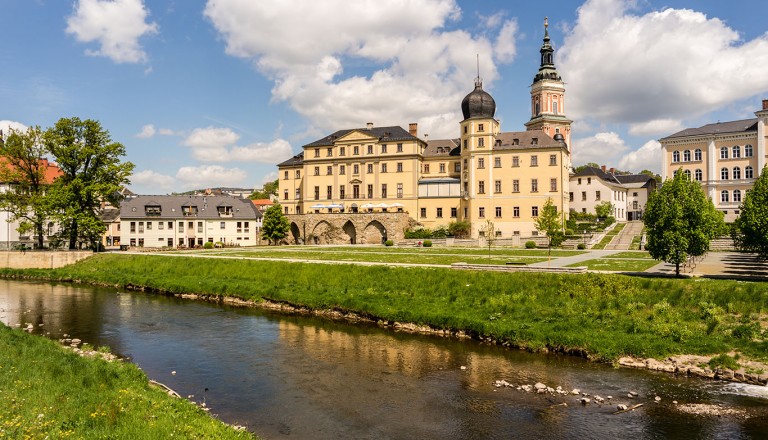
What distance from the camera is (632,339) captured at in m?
22.2

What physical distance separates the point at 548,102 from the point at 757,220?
69.0 m

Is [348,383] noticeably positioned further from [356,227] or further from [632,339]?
[356,227]

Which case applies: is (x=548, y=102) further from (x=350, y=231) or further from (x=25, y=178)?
(x=25, y=178)

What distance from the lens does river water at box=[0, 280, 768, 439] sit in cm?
1468

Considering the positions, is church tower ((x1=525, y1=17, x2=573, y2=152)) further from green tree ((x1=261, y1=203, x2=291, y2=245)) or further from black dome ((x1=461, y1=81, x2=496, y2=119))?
green tree ((x1=261, y1=203, x2=291, y2=245))

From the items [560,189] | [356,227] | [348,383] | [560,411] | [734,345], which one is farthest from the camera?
[356,227]

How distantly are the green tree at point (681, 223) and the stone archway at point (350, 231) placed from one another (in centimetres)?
4984

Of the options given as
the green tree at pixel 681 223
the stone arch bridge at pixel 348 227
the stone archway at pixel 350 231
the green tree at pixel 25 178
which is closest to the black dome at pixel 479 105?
the stone arch bridge at pixel 348 227

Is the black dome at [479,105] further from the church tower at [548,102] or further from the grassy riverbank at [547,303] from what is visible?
the grassy riverbank at [547,303]

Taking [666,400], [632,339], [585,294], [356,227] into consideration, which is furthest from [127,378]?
[356,227]

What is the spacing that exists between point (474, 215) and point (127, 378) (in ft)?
198

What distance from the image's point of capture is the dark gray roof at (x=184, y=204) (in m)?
77.0

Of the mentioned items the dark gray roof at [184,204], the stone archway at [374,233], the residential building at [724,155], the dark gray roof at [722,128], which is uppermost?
the dark gray roof at [722,128]

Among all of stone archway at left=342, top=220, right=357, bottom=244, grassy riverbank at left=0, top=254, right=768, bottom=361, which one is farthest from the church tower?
grassy riverbank at left=0, top=254, right=768, bottom=361
